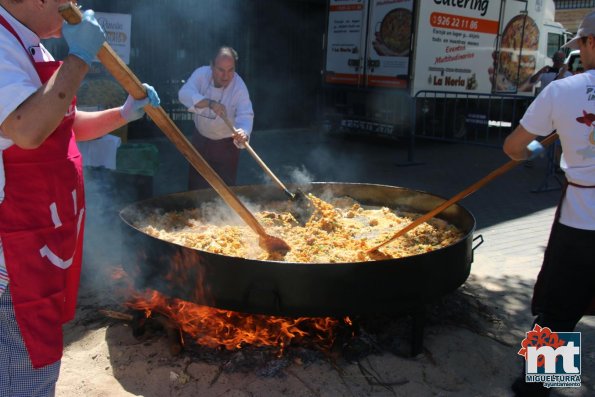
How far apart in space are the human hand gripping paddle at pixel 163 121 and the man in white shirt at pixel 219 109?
5.45 ft

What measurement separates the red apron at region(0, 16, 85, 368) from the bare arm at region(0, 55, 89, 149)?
0.54ft

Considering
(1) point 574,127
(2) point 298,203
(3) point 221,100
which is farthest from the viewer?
(3) point 221,100

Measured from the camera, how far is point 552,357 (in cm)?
324

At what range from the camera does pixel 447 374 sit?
11.1 feet

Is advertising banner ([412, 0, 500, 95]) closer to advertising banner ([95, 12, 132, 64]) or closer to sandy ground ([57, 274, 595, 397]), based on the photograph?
advertising banner ([95, 12, 132, 64])

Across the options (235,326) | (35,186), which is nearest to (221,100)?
(235,326)

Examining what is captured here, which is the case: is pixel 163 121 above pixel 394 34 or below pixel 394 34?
below

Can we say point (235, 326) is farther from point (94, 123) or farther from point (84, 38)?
point (84, 38)

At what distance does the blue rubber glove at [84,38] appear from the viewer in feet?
6.33

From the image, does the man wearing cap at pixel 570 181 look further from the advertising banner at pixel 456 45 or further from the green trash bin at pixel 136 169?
the advertising banner at pixel 456 45

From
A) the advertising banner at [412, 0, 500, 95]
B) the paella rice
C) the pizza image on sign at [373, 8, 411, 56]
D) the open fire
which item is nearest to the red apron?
the open fire

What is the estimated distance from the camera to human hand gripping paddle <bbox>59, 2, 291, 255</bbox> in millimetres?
2015

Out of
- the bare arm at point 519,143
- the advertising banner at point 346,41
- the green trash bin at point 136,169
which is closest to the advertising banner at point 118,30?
the green trash bin at point 136,169

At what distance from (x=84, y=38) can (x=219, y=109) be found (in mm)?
3046
